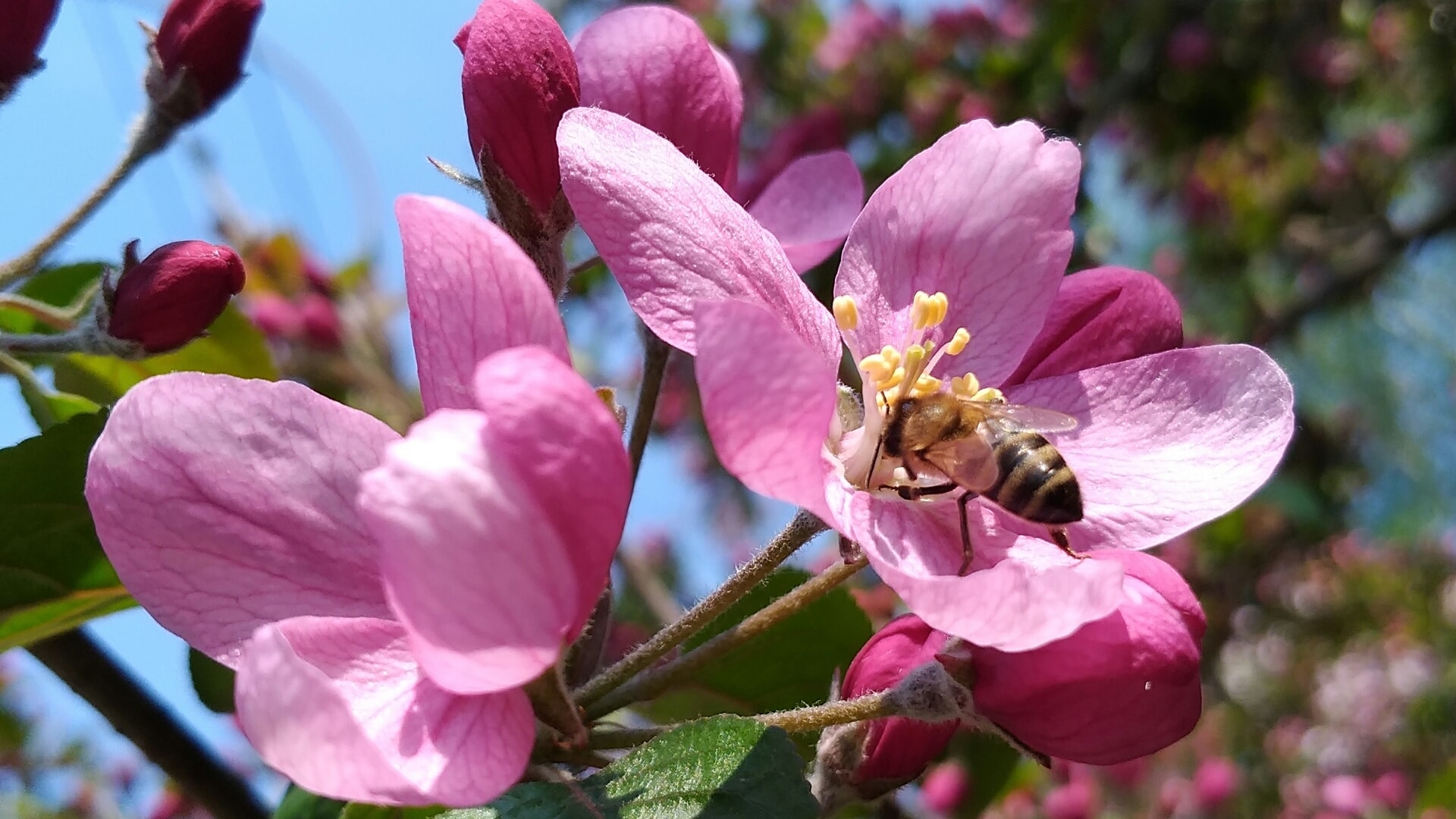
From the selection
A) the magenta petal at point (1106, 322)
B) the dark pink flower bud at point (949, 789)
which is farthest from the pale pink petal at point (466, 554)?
the dark pink flower bud at point (949, 789)

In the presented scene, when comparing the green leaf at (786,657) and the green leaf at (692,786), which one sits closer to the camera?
the green leaf at (692,786)

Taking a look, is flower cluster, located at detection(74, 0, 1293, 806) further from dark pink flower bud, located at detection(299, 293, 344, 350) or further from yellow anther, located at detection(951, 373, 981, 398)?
dark pink flower bud, located at detection(299, 293, 344, 350)

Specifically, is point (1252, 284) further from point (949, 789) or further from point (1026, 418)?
point (1026, 418)

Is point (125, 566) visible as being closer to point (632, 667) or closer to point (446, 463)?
point (446, 463)

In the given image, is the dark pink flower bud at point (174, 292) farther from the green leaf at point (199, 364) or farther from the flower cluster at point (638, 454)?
the green leaf at point (199, 364)

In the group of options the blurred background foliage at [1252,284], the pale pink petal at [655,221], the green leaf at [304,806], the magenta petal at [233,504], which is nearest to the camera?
the magenta petal at [233,504]

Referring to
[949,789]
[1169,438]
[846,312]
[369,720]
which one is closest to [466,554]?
[369,720]
